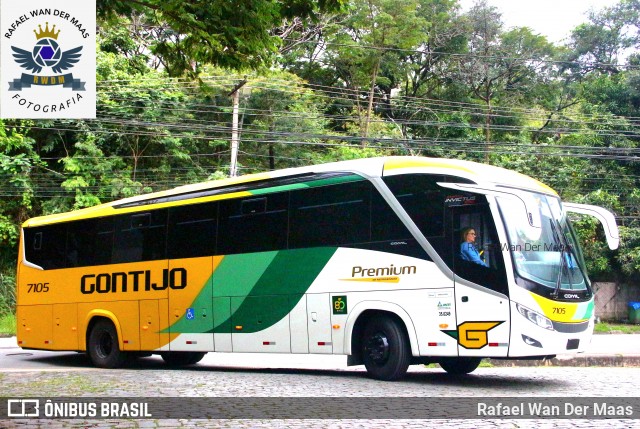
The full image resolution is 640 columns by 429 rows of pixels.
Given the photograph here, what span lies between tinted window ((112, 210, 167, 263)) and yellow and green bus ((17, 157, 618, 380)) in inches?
1.4

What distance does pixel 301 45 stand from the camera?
41438 millimetres

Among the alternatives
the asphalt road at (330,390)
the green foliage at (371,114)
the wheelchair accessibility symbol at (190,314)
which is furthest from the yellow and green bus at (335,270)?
the green foliage at (371,114)

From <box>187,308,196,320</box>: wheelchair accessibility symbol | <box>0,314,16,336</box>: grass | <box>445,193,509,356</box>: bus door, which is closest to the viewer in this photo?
<box>445,193,509,356</box>: bus door

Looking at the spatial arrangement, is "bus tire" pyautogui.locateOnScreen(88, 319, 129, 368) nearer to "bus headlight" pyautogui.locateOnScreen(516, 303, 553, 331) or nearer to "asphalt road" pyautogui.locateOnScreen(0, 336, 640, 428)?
"asphalt road" pyautogui.locateOnScreen(0, 336, 640, 428)

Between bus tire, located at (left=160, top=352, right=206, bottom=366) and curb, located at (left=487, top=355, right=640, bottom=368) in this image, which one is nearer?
bus tire, located at (left=160, top=352, right=206, bottom=366)

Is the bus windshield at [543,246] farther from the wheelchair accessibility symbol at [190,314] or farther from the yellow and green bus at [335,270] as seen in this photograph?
the wheelchair accessibility symbol at [190,314]

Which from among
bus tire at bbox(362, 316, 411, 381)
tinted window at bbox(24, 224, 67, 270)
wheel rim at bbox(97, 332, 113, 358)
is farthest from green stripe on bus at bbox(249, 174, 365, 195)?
tinted window at bbox(24, 224, 67, 270)

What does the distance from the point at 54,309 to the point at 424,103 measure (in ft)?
94.1

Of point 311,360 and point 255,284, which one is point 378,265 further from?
point 311,360

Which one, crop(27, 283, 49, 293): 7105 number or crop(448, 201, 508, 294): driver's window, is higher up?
crop(448, 201, 508, 294): driver's window

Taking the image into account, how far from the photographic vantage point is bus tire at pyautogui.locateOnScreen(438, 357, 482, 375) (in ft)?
45.9

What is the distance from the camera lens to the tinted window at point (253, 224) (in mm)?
14688

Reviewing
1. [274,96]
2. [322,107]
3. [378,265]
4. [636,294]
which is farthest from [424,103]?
[378,265]

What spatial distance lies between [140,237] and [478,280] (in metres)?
7.71
